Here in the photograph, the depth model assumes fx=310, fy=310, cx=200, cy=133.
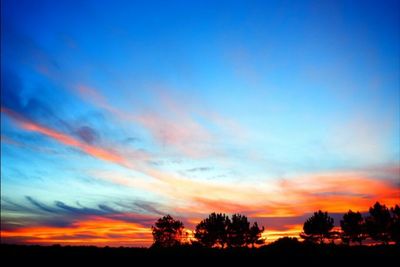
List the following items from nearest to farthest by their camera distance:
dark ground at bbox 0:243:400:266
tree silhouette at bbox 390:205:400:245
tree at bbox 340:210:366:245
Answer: dark ground at bbox 0:243:400:266, tree silhouette at bbox 390:205:400:245, tree at bbox 340:210:366:245

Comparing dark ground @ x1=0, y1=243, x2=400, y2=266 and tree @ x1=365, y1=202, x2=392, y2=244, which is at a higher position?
tree @ x1=365, y1=202, x2=392, y2=244

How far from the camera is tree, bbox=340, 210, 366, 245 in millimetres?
77750

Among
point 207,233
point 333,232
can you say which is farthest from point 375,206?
point 207,233

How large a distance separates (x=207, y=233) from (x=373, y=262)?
65.0 meters

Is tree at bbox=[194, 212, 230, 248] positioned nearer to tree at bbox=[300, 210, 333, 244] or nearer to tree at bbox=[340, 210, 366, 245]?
tree at bbox=[300, 210, 333, 244]

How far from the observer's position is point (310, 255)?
84.0ft

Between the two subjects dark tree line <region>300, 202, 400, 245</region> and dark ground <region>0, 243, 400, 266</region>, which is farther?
dark tree line <region>300, 202, 400, 245</region>

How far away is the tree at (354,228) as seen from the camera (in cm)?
7775

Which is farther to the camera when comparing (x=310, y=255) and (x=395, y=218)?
(x=395, y=218)

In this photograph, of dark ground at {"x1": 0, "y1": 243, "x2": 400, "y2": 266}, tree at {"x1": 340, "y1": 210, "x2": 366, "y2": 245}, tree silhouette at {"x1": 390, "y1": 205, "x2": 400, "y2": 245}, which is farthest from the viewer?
tree at {"x1": 340, "y1": 210, "x2": 366, "y2": 245}

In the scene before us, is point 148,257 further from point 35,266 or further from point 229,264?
point 35,266

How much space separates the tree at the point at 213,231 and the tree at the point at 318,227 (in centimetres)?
2056

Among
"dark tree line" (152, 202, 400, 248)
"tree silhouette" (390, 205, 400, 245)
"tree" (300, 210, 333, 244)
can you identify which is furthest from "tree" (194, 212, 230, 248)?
"tree silhouette" (390, 205, 400, 245)

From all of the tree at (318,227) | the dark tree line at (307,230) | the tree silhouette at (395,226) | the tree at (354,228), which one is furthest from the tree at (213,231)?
the tree silhouette at (395,226)
